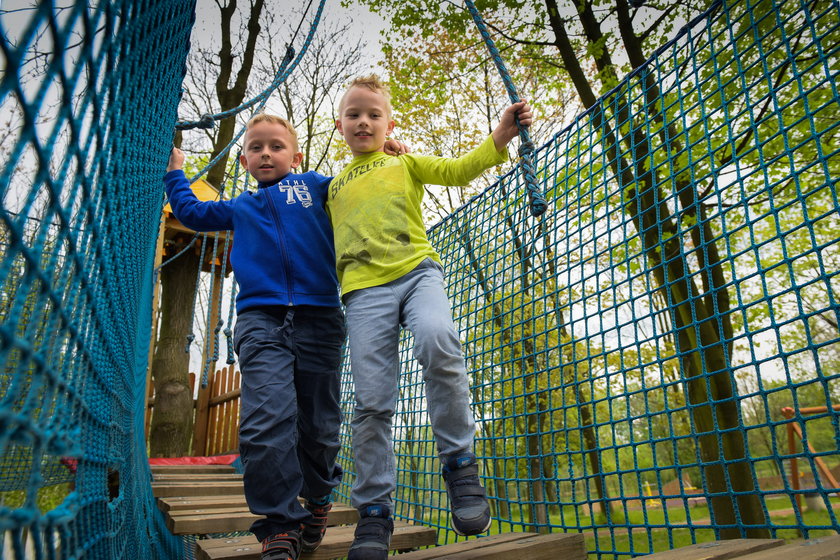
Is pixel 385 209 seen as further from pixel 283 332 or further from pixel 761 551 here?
pixel 761 551

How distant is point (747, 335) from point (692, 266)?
6.80 meters

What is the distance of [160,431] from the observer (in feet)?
17.0

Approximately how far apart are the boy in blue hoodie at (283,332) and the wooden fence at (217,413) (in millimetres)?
3584

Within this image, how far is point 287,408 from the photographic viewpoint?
1.45 meters

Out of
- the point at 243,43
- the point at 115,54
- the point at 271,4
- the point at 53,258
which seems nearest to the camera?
the point at 53,258

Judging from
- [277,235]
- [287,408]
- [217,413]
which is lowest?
[287,408]

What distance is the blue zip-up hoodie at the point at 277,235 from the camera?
5.34 feet

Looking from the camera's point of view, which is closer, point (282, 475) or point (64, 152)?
point (64, 152)

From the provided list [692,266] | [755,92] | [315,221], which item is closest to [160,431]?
[315,221]

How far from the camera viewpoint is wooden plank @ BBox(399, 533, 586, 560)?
1345mm

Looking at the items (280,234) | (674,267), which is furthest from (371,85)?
(674,267)

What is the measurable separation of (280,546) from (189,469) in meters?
2.31

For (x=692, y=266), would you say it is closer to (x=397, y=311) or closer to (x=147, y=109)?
(x=397, y=311)

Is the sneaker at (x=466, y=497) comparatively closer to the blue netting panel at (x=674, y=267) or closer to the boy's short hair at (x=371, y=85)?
the blue netting panel at (x=674, y=267)
